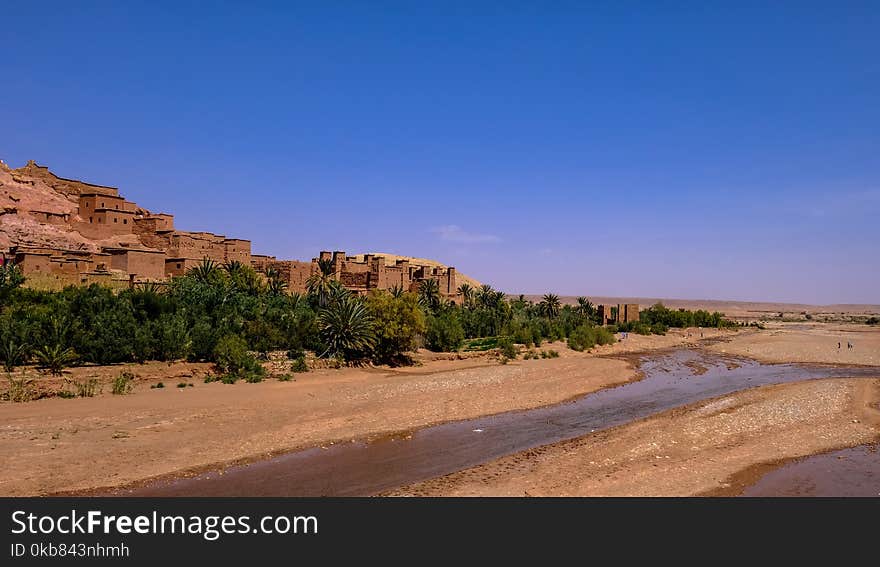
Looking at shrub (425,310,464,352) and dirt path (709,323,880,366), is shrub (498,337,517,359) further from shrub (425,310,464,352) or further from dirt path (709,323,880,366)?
dirt path (709,323,880,366)

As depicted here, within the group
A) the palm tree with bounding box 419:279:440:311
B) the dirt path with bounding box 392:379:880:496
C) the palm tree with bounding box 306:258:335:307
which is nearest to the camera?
the dirt path with bounding box 392:379:880:496

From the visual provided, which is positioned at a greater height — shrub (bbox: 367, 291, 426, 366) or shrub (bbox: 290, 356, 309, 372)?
shrub (bbox: 367, 291, 426, 366)

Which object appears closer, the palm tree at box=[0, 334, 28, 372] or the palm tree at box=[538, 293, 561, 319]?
the palm tree at box=[0, 334, 28, 372]

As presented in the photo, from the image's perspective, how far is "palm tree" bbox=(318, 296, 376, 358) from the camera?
2689 cm

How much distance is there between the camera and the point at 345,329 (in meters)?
27.0

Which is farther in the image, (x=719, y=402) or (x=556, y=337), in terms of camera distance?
(x=556, y=337)

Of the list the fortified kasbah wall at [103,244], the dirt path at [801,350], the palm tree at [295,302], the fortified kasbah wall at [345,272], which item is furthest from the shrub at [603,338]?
the palm tree at [295,302]

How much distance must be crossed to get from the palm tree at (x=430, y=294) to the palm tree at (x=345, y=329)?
15482mm

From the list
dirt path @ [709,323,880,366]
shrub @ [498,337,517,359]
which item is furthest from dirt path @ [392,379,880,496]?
dirt path @ [709,323,880,366]

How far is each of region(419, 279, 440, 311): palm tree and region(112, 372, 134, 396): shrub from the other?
25604 mm
